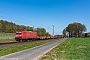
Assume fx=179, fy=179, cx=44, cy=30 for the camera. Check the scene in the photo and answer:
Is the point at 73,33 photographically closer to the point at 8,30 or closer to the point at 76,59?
the point at 8,30

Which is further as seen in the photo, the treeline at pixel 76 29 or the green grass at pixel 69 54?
the treeline at pixel 76 29

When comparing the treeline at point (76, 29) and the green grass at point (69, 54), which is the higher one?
the treeline at point (76, 29)

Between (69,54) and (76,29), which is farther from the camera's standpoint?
(76,29)

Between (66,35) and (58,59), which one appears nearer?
(58,59)

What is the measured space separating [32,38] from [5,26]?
5124cm

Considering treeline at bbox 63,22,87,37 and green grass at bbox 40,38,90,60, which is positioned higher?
treeline at bbox 63,22,87,37

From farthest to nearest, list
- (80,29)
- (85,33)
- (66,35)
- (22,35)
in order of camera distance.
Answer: (66,35) → (85,33) → (80,29) → (22,35)

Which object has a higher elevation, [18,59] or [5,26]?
[5,26]

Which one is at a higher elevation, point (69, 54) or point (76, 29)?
point (76, 29)

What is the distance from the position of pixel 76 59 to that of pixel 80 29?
149808 mm

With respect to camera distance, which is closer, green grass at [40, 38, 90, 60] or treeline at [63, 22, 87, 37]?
green grass at [40, 38, 90, 60]

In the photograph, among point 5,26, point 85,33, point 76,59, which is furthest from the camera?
point 85,33

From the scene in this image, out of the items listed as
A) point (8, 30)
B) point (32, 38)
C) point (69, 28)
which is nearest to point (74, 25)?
point (69, 28)

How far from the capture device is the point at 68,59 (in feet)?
43.5
